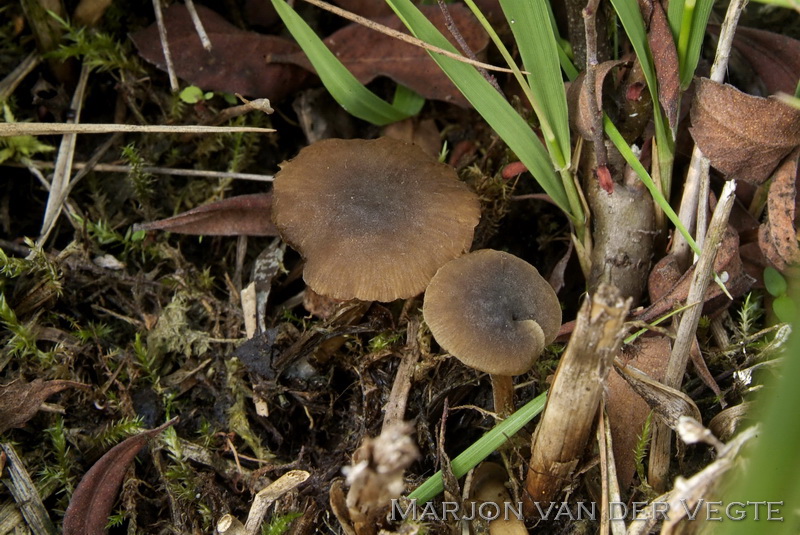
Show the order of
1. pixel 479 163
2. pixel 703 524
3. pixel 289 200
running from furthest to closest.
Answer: pixel 479 163, pixel 289 200, pixel 703 524

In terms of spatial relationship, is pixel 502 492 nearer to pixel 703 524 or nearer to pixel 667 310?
pixel 703 524

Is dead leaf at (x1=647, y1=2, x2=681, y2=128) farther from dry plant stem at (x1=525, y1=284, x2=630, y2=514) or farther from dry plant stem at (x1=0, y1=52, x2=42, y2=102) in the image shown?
dry plant stem at (x1=0, y1=52, x2=42, y2=102)

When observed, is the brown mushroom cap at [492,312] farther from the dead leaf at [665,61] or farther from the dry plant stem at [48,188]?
the dry plant stem at [48,188]

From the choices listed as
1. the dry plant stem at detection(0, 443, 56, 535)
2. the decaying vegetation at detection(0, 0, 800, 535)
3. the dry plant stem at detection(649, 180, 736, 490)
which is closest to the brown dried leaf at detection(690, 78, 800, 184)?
the decaying vegetation at detection(0, 0, 800, 535)

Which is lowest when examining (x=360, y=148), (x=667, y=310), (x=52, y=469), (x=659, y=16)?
(x=52, y=469)

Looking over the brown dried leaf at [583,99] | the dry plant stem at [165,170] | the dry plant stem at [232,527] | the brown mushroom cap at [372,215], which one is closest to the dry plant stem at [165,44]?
the dry plant stem at [165,170]

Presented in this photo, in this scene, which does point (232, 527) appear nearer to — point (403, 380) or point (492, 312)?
point (403, 380)

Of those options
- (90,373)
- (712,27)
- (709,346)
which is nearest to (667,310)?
(709,346)
